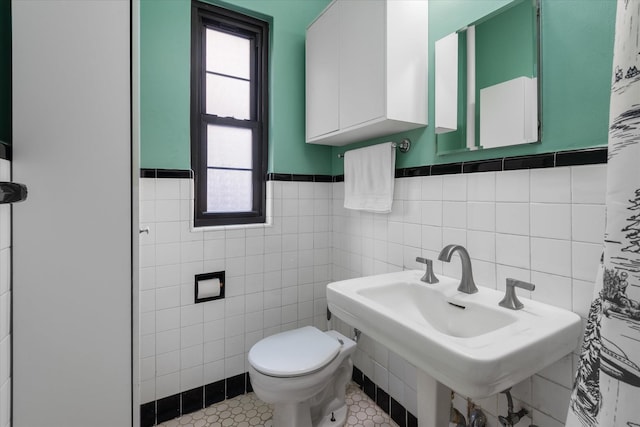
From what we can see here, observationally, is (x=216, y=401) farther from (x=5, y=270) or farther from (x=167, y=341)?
(x=5, y=270)

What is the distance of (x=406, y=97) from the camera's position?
4.32 ft

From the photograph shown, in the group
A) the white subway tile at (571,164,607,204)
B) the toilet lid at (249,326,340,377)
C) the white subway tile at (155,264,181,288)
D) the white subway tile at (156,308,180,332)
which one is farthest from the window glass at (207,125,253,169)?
the white subway tile at (571,164,607,204)

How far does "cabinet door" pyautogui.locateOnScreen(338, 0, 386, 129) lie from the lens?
4.26 feet

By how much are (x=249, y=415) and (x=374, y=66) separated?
1941 millimetres

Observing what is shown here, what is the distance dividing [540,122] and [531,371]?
2.56 ft

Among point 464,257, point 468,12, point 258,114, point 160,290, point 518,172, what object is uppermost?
point 468,12

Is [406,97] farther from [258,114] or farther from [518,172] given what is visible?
[258,114]

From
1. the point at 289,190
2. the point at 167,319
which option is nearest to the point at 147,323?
the point at 167,319

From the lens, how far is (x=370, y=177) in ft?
5.39

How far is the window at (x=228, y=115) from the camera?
174 cm

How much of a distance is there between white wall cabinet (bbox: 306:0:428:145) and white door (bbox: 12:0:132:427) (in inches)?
37.9

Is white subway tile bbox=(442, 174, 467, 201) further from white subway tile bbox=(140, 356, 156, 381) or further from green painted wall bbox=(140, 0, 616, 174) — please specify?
white subway tile bbox=(140, 356, 156, 381)

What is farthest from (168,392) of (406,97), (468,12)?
(468,12)

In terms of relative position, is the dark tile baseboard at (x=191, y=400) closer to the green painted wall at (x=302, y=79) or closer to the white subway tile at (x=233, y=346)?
the white subway tile at (x=233, y=346)
